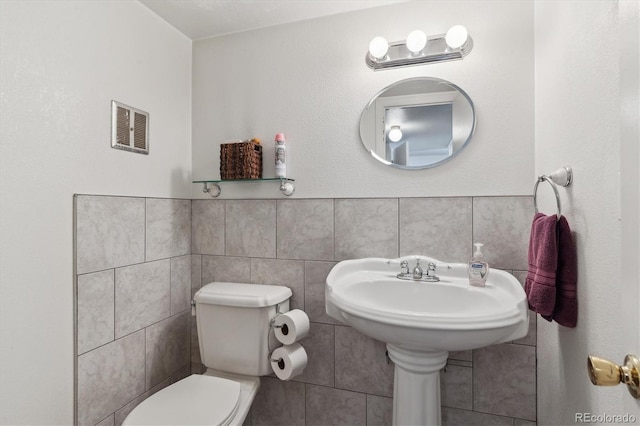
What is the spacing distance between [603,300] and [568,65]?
28.3 inches

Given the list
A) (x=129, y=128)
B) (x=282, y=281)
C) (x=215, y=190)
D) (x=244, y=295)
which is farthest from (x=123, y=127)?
(x=282, y=281)

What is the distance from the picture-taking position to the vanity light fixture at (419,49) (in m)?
1.44

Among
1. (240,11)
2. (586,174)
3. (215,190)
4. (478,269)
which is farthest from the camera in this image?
(215,190)

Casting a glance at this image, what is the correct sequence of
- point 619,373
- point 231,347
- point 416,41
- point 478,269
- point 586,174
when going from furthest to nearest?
point 231,347 → point 416,41 → point 478,269 → point 586,174 → point 619,373

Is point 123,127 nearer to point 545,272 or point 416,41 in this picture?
point 416,41

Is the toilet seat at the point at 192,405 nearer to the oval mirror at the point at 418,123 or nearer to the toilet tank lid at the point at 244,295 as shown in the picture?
the toilet tank lid at the point at 244,295

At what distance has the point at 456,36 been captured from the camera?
1425 millimetres

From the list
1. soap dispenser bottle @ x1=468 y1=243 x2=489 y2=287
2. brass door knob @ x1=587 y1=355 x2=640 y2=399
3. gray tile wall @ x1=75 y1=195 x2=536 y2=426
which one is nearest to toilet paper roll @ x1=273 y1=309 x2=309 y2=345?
→ gray tile wall @ x1=75 y1=195 x2=536 y2=426

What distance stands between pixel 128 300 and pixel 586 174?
1.80 meters

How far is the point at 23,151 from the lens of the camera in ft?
3.77

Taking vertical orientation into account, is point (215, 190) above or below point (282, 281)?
above

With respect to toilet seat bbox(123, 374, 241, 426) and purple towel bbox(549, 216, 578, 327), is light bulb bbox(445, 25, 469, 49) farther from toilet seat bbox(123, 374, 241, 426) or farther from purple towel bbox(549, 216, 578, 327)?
toilet seat bbox(123, 374, 241, 426)

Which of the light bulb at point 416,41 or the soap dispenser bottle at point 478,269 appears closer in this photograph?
the soap dispenser bottle at point 478,269

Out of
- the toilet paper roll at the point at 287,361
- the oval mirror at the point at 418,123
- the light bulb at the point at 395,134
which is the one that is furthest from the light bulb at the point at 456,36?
the toilet paper roll at the point at 287,361
